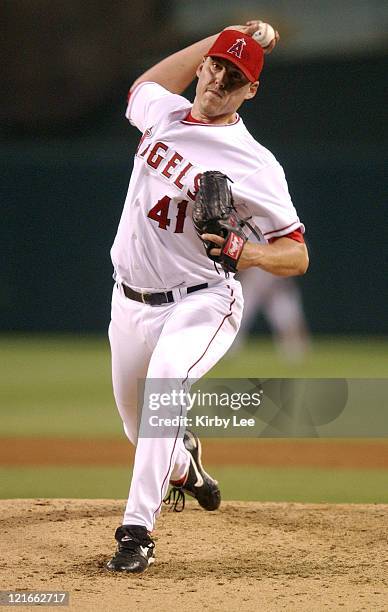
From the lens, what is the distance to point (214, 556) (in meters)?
3.70

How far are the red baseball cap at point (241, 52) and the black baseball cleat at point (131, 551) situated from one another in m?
1.65

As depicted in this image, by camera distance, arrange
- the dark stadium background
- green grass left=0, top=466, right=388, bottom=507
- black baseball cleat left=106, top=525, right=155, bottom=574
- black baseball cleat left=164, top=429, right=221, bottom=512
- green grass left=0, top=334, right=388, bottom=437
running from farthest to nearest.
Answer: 1. the dark stadium background
2. green grass left=0, top=334, right=388, bottom=437
3. green grass left=0, top=466, right=388, bottom=507
4. black baseball cleat left=164, top=429, right=221, bottom=512
5. black baseball cleat left=106, top=525, right=155, bottom=574

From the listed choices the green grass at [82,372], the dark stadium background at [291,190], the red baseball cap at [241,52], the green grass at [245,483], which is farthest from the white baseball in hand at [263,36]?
the dark stadium background at [291,190]

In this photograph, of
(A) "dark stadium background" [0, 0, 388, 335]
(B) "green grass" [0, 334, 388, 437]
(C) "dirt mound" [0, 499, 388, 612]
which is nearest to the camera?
(C) "dirt mound" [0, 499, 388, 612]

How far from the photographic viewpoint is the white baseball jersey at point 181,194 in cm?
373

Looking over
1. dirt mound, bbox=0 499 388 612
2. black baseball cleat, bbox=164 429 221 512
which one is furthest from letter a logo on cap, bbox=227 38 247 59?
dirt mound, bbox=0 499 388 612

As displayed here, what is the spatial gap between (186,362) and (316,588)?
0.86m

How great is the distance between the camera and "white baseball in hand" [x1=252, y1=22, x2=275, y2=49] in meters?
4.02

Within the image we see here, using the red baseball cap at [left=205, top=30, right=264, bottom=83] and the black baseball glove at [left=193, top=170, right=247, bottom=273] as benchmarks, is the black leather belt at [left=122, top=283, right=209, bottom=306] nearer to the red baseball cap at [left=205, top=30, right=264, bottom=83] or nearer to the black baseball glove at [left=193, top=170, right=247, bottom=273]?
the black baseball glove at [left=193, top=170, right=247, bottom=273]

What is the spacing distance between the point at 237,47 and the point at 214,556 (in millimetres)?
1824

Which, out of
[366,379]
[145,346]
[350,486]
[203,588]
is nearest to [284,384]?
[366,379]

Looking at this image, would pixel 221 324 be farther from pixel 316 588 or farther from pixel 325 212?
pixel 325 212

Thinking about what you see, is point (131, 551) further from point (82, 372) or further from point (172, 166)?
point (82, 372)

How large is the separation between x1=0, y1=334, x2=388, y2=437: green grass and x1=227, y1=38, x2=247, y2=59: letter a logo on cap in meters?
3.44
